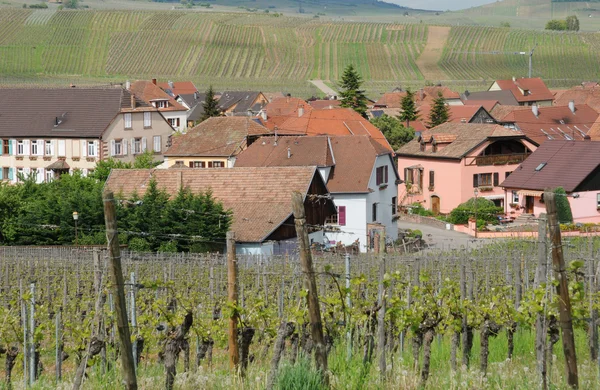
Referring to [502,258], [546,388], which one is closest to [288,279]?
[502,258]

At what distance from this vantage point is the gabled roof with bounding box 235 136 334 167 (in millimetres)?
43906

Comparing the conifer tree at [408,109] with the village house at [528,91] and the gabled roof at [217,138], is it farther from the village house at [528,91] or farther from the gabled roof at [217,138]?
the gabled roof at [217,138]

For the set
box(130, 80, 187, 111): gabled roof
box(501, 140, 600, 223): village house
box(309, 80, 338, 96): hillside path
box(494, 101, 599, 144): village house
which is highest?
box(309, 80, 338, 96): hillside path

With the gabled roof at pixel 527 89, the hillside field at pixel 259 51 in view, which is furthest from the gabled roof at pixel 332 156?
the hillside field at pixel 259 51

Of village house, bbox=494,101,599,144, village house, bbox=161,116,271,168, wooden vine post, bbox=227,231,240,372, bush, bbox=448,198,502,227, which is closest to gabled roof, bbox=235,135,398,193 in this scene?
village house, bbox=161,116,271,168

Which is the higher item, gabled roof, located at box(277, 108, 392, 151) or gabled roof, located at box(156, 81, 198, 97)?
gabled roof, located at box(156, 81, 198, 97)

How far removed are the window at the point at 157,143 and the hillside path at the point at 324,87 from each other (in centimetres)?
6871

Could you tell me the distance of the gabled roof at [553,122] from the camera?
65.2 m

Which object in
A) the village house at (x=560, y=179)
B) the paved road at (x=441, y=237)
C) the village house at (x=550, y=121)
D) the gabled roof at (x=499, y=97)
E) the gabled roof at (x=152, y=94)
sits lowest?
the paved road at (x=441, y=237)

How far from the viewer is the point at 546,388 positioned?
33.7 feet

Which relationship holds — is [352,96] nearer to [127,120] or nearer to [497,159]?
[127,120]

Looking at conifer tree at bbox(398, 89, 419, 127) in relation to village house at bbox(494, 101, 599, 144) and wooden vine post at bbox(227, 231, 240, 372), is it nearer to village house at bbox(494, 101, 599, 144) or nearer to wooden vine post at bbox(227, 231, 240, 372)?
village house at bbox(494, 101, 599, 144)

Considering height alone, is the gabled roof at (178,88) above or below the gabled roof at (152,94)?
above

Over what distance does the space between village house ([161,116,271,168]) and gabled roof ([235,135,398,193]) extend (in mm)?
3279
